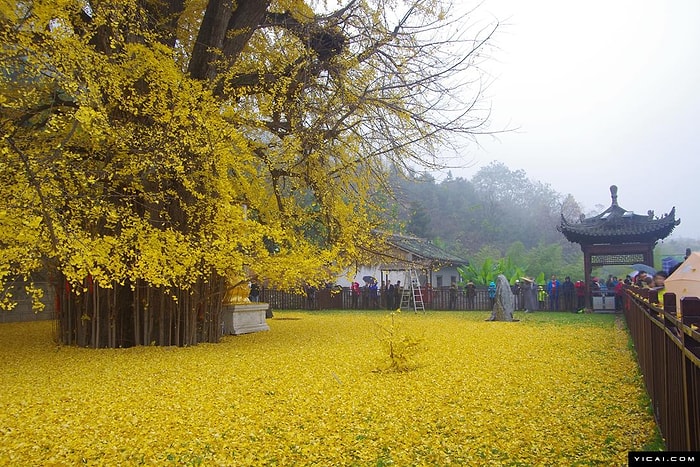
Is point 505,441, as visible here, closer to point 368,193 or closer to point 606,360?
point 606,360

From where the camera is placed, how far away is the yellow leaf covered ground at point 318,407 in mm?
3994

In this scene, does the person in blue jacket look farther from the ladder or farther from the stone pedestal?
the stone pedestal

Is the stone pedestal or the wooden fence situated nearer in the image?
the stone pedestal

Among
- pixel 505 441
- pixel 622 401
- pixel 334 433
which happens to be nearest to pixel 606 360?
pixel 622 401

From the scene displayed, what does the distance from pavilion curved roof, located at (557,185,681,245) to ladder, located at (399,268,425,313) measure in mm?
6304

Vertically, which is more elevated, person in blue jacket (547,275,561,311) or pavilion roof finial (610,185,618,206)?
pavilion roof finial (610,185,618,206)

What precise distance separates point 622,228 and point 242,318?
1436 centimetres

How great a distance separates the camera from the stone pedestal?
475 inches

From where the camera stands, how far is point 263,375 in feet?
23.6

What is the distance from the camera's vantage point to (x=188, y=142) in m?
8.25

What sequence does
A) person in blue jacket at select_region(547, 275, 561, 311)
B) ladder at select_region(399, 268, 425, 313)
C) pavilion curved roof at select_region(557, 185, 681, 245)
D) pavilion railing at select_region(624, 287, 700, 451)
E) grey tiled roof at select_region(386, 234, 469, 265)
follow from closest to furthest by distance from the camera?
pavilion railing at select_region(624, 287, 700, 451), pavilion curved roof at select_region(557, 185, 681, 245), person in blue jacket at select_region(547, 275, 561, 311), ladder at select_region(399, 268, 425, 313), grey tiled roof at select_region(386, 234, 469, 265)

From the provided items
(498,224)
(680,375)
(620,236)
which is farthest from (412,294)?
(498,224)

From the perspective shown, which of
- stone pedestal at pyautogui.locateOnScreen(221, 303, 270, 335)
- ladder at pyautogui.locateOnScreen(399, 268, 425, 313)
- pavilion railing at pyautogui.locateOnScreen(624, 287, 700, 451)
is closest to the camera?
pavilion railing at pyautogui.locateOnScreen(624, 287, 700, 451)

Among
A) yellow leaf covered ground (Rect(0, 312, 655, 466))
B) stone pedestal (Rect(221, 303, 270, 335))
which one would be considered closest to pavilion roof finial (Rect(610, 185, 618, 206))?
yellow leaf covered ground (Rect(0, 312, 655, 466))
